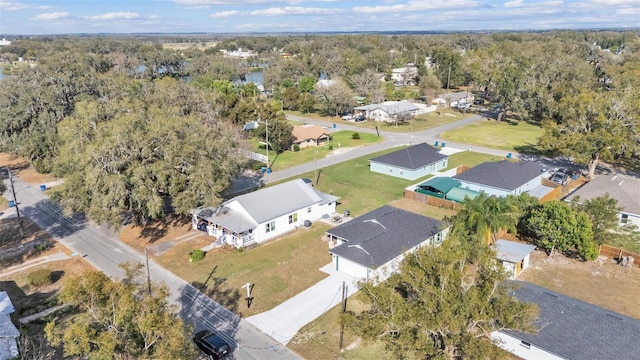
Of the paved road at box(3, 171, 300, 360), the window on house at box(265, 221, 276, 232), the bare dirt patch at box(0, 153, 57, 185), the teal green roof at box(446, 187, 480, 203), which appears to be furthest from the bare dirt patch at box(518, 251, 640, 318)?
the bare dirt patch at box(0, 153, 57, 185)

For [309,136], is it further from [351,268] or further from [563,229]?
[563,229]

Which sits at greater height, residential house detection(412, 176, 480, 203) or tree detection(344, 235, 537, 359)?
tree detection(344, 235, 537, 359)

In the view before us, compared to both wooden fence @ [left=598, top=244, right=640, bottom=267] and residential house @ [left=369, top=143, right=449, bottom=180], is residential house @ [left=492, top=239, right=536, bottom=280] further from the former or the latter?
residential house @ [left=369, top=143, right=449, bottom=180]

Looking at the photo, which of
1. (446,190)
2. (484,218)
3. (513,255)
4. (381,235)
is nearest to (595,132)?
(446,190)

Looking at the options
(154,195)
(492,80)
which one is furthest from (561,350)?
(492,80)

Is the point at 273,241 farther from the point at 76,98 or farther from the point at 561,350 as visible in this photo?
the point at 76,98

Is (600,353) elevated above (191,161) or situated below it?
below

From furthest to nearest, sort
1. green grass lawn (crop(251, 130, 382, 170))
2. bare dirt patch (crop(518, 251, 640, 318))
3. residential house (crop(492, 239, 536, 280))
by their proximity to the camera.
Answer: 1. green grass lawn (crop(251, 130, 382, 170))
2. residential house (crop(492, 239, 536, 280))
3. bare dirt patch (crop(518, 251, 640, 318))
